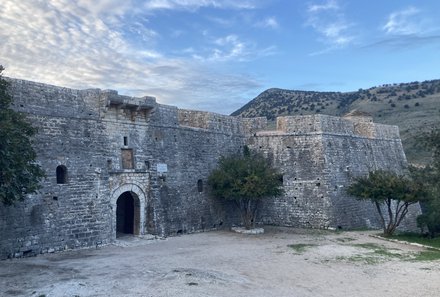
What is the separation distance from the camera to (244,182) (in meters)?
17.8

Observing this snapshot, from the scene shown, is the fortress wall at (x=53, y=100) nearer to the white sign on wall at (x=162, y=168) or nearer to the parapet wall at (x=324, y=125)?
the white sign on wall at (x=162, y=168)

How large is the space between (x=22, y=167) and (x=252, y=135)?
1391 centimetres

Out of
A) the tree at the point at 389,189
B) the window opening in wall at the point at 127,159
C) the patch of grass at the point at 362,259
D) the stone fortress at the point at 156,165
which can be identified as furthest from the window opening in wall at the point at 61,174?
the tree at the point at 389,189

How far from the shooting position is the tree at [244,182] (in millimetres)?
17469

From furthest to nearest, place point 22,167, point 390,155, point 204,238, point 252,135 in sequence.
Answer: point 390,155
point 252,135
point 204,238
point 22,167

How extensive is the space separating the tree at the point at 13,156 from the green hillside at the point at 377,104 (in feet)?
96.7

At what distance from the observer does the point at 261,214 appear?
21234 millimetres

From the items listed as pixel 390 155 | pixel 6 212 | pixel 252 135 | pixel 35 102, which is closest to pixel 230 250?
pixel 6 212

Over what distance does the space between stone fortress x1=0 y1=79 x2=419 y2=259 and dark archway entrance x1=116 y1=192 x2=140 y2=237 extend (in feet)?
0.13

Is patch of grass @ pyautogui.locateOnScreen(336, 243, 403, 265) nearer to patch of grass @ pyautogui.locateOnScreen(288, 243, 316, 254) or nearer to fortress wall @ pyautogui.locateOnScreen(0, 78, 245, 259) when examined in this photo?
patch of grass @ pyautogui.locateOnScreen(288, 243, 316, 254)

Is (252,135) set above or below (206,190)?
above

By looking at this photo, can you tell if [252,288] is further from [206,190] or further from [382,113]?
[382,113]

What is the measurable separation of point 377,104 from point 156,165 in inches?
1476

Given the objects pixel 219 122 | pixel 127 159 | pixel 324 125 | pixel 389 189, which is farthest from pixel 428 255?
pixel 127 159
